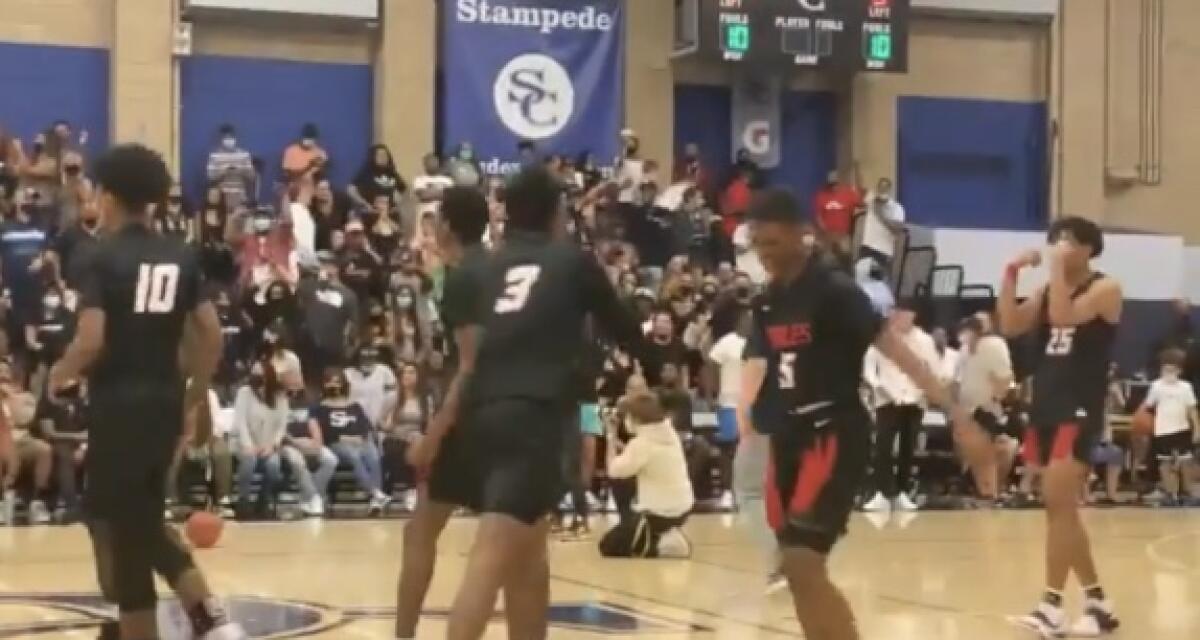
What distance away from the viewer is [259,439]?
1752cm

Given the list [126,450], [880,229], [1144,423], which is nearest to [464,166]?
[880,229]

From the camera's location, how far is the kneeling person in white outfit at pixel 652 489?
13.4 m

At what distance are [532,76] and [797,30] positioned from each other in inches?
135

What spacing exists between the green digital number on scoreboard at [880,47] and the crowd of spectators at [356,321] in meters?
2.60

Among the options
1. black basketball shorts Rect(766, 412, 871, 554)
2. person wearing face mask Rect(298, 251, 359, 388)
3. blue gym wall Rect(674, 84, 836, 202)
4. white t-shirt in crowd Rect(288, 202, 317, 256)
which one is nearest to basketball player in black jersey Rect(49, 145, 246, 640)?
black basketball shorts Rect(766, 412, 871, 554)

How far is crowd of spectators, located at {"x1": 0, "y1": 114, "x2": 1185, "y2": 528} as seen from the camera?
1738 centimetres

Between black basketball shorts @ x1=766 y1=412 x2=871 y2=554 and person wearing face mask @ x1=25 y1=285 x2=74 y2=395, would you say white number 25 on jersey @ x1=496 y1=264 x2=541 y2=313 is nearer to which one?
black basketball shorts @ x1=766 y1=412 x2=871 y2=554

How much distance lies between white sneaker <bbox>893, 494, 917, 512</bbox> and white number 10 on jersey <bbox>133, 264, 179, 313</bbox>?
45.1 ft

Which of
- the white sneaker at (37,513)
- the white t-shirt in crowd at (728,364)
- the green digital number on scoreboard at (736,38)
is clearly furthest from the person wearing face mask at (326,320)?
the green digital number on scoreboard at (736,38)

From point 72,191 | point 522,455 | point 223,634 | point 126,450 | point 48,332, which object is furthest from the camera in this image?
point 72,191

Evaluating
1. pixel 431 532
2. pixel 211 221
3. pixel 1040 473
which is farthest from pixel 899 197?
pixel 431 532

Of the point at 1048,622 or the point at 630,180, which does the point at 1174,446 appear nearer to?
the point at 630,180

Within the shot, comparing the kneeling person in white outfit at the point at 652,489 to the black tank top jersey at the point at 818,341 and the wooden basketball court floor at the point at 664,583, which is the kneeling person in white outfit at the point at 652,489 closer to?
the wooden basketball court floor at the point at 664,583

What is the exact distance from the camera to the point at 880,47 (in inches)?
985
